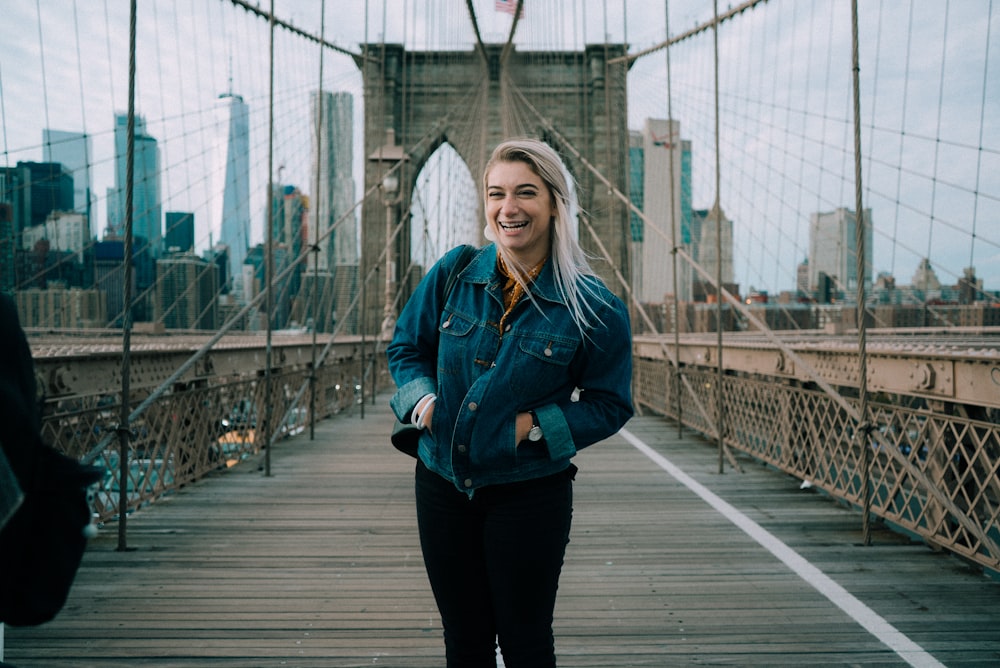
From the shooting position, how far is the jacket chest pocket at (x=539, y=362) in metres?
1.29

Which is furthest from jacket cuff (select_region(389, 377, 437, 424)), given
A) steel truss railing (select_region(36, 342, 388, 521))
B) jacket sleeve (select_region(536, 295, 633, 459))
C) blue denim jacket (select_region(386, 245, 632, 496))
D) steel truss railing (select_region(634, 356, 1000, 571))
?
steel truss railing (select_region(634, 356, 1000, 571))

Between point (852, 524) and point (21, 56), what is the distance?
4.96m

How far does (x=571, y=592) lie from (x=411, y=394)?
1.55 meters

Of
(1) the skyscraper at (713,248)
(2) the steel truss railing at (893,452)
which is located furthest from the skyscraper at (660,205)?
(2) the steel truss railing at (893,452)

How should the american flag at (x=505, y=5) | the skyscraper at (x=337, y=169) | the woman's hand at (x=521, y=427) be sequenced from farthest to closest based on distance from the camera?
the american flag at (x=505, y=5), the skyscraper at (x=337, y=169), the woman's hand at (x=521, y=427)

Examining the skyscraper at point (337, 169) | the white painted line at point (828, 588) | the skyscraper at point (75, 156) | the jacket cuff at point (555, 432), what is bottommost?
the white painted line at point (828, 588)

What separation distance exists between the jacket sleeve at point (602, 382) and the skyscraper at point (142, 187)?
5.61m

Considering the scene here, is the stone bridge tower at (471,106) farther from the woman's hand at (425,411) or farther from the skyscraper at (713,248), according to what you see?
the woman's hand at (425,411)

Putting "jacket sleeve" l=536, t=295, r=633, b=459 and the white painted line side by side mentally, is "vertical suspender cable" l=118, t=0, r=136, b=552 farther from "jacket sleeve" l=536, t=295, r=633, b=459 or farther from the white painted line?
the white painted line

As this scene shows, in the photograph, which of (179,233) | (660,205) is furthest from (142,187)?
(660,205)

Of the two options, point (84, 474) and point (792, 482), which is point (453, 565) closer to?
point (84, 474)

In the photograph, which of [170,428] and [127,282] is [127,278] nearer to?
[127,282]

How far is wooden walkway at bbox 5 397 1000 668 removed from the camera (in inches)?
83.2

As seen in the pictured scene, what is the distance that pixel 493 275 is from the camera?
1.38m
